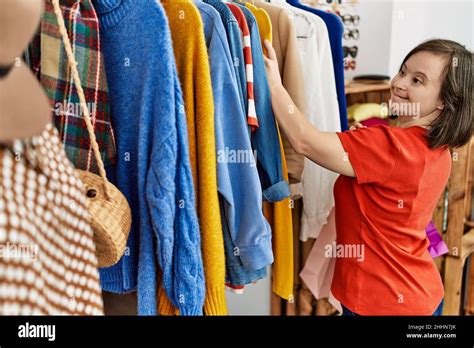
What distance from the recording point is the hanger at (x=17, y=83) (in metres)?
0.47

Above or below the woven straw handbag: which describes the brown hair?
above

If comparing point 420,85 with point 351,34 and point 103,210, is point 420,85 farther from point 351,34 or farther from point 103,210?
point 351,34

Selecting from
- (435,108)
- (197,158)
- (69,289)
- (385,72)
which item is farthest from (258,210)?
(385,72)

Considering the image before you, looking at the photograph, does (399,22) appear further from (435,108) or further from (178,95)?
(178,95)

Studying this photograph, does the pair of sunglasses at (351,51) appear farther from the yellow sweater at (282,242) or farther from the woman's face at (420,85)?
the yellow sweater at (282,242)

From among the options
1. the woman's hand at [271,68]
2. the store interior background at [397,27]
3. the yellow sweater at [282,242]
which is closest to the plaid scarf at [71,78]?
the woman's hand at [271,68]

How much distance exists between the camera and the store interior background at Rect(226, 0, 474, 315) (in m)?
2.02

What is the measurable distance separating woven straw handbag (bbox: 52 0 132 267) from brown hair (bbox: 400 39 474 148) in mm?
773

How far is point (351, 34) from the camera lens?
2.07 metres

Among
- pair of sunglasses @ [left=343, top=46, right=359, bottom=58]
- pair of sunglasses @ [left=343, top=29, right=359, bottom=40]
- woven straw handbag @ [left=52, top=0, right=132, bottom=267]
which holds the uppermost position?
Answer: pair of sunglasses @ [left=343, top=29, right=359, bottom=40]

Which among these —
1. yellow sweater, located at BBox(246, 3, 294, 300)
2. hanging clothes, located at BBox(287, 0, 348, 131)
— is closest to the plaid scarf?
yellow sweater, located at BBox(246, 3, 294, 300)

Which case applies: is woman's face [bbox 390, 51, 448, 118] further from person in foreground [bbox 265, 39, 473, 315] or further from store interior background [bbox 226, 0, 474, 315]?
store interior background [bbox 226, 0, 474, 315]

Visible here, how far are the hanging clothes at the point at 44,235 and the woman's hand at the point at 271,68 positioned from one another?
567 mm

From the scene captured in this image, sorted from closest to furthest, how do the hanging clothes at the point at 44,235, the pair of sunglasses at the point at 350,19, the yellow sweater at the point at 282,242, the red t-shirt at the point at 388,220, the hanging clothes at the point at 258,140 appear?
1. the hanging clothes at the point at 44,235
2. the hanging clothes at the point at 258,140
3. the red t-shirt at the point at 388,220
4. the yellow sweater at the point at 282,242
5. the pair of sunglasses at the point at 350,19
